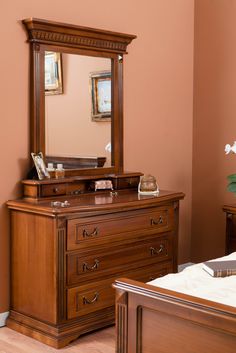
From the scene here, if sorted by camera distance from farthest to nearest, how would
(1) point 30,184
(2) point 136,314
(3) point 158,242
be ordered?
(3) point 158,242 < (1) point 30,184 < (2) point 136,314

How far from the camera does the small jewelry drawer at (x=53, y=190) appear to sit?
11.6 ft

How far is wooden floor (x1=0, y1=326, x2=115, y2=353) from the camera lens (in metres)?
3.26

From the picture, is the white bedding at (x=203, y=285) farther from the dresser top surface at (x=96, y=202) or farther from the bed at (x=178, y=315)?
the dresser top surface at (x=96, y=202)

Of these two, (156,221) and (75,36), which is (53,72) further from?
(156,221)

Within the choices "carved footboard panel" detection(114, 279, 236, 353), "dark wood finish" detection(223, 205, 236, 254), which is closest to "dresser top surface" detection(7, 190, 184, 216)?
"dark wood finish" detection(223, 205, 236, 254)

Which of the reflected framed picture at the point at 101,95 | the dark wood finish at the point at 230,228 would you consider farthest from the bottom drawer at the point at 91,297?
the reflected framed picture at the point at 101,95

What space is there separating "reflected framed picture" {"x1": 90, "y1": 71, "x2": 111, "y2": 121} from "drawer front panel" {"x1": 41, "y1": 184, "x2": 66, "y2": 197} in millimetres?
601

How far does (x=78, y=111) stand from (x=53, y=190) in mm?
620

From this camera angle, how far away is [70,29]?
147 inches

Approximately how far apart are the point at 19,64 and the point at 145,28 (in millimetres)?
1219

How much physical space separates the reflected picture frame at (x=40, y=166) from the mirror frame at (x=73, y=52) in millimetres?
46

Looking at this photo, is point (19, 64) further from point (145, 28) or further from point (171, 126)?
point (171, 126)

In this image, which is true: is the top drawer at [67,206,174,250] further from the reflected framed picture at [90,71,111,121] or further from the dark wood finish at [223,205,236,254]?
the reflected framed picture at [90,71,111,121]

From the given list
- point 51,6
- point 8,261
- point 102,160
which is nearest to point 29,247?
point 8,261
